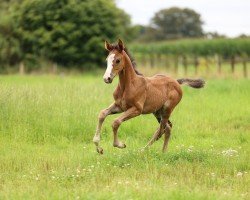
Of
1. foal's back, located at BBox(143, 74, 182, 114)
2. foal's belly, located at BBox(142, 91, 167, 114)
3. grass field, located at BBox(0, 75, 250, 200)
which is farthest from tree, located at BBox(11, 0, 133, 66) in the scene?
foal's belly, located at BBox(142, 91, 167, 114)

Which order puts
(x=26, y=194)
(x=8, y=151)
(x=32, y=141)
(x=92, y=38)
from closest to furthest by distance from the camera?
(x=26, y=194) < (x=8, y=151) < (x=32, y=141) < (x=92, y=38)

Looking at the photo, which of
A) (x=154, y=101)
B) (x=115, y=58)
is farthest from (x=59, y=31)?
(x=115, y=58)

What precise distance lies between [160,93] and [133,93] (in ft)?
3.42

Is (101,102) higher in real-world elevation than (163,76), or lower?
lower

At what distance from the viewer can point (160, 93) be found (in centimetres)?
1202

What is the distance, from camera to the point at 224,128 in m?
15.6

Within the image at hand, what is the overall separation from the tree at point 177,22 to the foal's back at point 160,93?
85.6 metres

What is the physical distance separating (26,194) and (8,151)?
4.01 metres

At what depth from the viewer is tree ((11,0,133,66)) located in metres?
41.8

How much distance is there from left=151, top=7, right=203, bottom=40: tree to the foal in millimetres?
85771

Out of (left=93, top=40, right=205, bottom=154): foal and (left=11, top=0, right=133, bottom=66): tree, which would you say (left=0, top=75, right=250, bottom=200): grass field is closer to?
(left=93, top=40, right=205, bottom=154): foal

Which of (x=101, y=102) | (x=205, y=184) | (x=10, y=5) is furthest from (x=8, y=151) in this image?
(x=10, y=5)

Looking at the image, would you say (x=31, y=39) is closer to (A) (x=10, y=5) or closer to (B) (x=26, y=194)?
(A) (x=10, y=5)

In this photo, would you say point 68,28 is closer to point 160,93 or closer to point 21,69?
point 21,69
